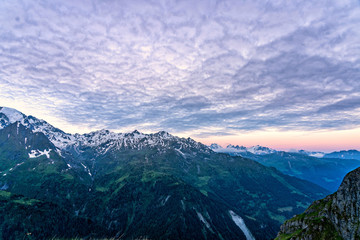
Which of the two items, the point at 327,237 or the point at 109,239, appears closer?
the point at 109,239

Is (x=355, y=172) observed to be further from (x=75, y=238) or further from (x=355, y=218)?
(x=75, y=238)

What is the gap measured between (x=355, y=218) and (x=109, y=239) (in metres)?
80.6

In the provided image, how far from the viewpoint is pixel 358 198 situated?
63.6 meters

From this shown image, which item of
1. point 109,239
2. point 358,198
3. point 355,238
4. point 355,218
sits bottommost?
point 355,238

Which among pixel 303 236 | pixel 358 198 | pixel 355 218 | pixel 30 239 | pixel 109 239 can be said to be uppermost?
pixel 109 239

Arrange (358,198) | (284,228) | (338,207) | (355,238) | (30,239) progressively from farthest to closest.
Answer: (30,239) → (284,228) → (338,207) → (358,198) → (355,238)

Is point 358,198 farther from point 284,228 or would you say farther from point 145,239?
point 145,239

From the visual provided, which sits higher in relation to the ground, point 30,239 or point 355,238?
point 355,238

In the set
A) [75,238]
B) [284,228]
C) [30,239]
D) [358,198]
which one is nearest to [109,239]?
[75,238]

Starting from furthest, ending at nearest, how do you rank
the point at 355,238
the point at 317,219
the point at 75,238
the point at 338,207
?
the point at 317,219, the point at 338,207, the point at 355,238, the point at 75,238

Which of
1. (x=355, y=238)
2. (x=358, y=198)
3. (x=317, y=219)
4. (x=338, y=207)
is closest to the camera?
(x=355, y=238)

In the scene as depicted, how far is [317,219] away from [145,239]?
8306 centimetres

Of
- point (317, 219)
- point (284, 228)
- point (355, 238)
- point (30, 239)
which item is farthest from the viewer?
point (30, 239)

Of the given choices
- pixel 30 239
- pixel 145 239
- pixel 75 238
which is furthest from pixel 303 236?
pixel 30 239
